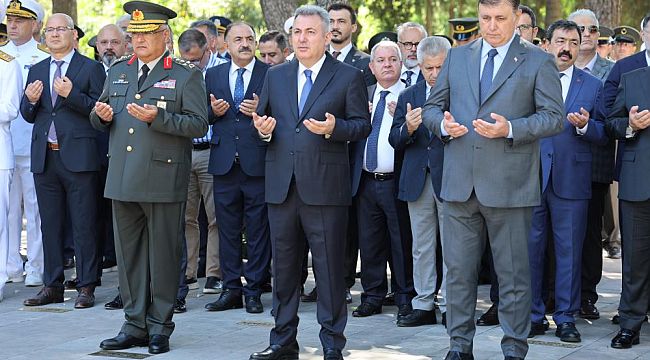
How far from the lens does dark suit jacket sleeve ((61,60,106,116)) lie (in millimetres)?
9008

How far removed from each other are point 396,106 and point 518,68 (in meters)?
1.98

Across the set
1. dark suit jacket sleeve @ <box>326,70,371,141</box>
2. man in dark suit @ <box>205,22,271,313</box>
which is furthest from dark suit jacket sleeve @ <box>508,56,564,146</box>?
man in dark suit @ <box>205,22,271,313</box>

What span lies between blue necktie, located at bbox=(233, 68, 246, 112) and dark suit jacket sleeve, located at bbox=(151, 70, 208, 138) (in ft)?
4.64

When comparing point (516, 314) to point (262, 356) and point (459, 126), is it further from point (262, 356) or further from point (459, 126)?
point (262, 356)

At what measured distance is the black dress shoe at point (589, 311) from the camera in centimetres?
859

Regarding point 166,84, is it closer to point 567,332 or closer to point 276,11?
point 567,332

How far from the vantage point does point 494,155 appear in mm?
6633

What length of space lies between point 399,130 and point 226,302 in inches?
81.7

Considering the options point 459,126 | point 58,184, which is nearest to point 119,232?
point 58,184

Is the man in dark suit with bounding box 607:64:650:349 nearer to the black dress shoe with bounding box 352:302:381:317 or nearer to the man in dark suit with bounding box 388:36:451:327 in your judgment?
the man in dark suit with bounding box 388:36:451:327

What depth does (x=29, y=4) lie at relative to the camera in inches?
423

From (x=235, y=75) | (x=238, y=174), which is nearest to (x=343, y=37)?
(x=235, y=75)

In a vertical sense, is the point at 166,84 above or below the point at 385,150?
above

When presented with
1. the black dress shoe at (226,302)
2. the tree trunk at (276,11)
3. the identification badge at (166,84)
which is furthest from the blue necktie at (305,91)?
the tree trunk at (276,11)
